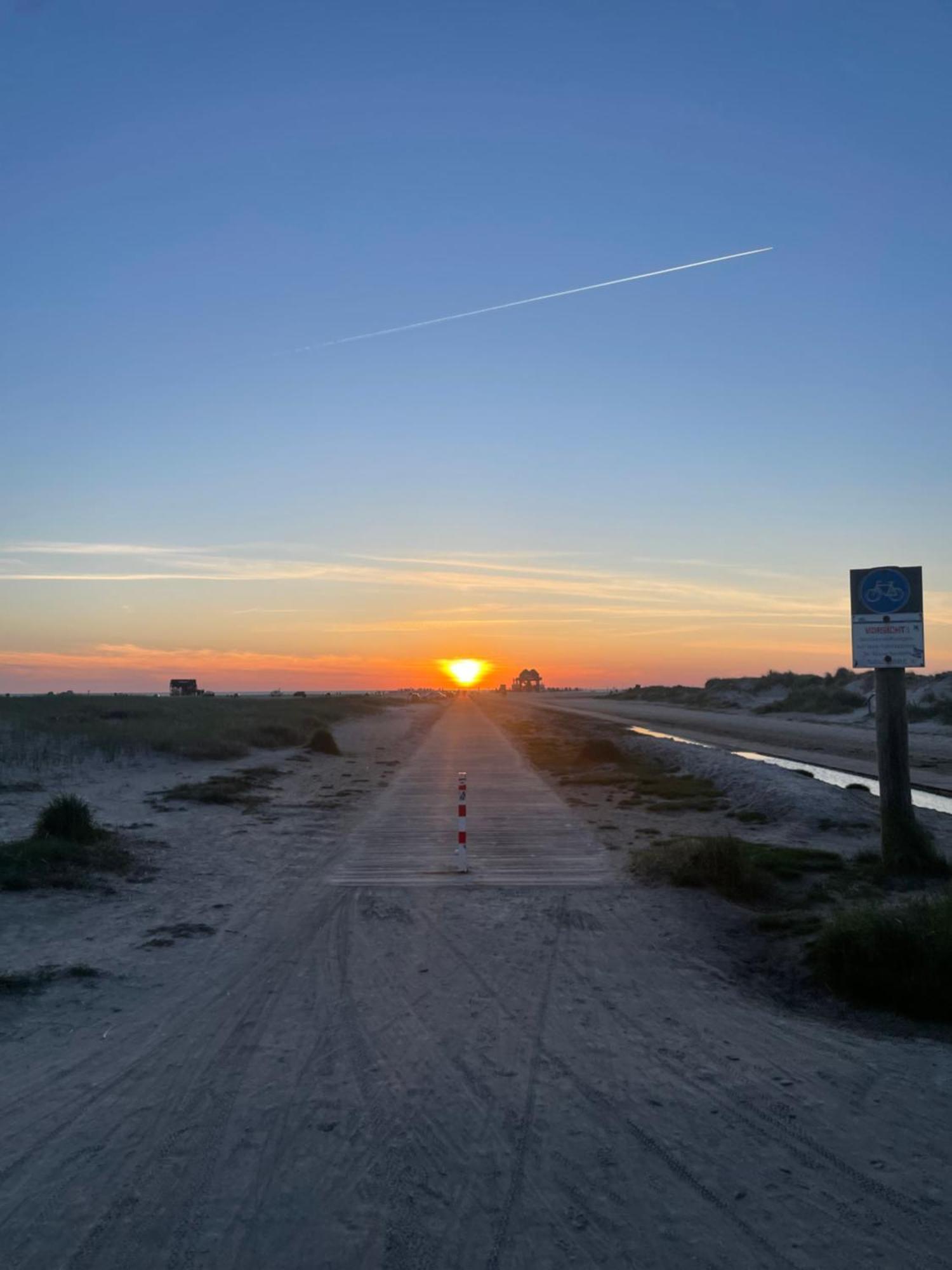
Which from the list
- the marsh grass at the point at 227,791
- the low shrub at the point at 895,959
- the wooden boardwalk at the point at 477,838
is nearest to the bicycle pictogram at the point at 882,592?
the low shrub at the point at 895,959

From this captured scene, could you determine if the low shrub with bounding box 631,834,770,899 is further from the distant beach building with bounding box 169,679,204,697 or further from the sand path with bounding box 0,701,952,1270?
the distant beach building with bounding box 169,679,204,697

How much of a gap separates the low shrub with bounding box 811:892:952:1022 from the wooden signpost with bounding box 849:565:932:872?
351 cm

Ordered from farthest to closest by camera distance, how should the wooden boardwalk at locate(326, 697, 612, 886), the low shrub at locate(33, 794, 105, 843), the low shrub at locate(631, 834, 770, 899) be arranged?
the low shrub at locate(33, 794, 105, 843) → the wooden boardwalk at locate(326, 697, 612, 886) → the low shrub at locate(631, 834, 770, 899)

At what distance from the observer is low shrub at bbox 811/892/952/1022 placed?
24.2ft

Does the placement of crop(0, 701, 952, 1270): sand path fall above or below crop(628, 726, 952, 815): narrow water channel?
below

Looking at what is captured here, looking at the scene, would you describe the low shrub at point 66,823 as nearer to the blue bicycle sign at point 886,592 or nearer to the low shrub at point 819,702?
the blue bicycle sign at point 886,592

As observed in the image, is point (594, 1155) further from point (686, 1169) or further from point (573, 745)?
point (573, 745)

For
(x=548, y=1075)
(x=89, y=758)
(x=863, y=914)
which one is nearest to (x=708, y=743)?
(x=89, y=758)

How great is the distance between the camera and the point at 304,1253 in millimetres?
4172

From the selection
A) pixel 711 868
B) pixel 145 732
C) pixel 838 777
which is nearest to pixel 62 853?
pixel 711 868

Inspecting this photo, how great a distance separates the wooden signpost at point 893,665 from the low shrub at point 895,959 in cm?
351

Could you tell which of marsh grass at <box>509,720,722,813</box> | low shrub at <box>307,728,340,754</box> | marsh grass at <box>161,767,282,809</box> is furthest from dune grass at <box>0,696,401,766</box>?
A: marsh grass at <box>509,720,722,813</box>

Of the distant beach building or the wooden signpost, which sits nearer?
the wooden signpost

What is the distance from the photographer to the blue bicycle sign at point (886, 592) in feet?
39.2
